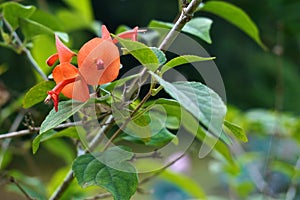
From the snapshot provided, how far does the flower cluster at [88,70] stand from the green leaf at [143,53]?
11 mm

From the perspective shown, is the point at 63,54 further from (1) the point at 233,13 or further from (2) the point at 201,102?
(1) the point at 233,13

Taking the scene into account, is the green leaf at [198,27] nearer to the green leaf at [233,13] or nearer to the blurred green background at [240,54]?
the green leaf at [233,13]

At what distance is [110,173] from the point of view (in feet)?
1.16

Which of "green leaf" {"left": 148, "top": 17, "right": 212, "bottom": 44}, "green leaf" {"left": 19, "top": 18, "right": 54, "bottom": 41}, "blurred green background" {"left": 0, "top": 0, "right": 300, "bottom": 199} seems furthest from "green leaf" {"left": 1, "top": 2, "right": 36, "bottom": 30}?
"blurred green background" {"left": 0, "top": 0, "right": 300, "bottom": 199}

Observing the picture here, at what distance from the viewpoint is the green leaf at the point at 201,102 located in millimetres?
262

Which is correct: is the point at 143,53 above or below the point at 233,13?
above

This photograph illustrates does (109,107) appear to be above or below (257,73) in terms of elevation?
above

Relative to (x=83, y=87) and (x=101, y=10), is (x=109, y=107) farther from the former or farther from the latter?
(x=101, y=10)

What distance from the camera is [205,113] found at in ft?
0.88

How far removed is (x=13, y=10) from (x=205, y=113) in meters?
0.32

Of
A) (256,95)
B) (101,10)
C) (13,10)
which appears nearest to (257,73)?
(256,95)

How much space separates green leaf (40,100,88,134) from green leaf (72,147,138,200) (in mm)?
52

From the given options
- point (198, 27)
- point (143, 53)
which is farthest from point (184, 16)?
point (198, 27)

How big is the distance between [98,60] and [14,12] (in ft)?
0.81
